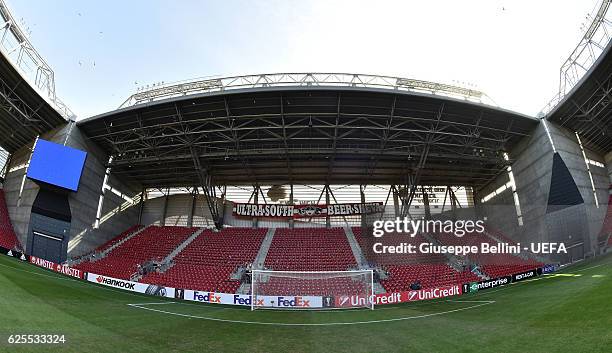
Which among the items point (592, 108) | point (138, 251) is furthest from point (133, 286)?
point (592, 108)

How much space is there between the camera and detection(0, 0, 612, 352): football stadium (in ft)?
89.4

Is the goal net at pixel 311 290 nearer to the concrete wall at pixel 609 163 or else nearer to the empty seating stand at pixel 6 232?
the empty seating stand at pixel 6 232

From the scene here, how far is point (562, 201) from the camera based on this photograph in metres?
31.5

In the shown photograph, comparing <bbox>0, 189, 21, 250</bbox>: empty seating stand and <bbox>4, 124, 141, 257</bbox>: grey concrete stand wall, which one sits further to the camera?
<bbox>4, 124, 141, 257</bbox>: grey concrete stand wall

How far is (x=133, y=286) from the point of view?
2842 centimetres

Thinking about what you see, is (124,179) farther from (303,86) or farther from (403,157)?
(403,157)

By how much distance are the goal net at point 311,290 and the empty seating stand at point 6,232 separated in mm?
21067

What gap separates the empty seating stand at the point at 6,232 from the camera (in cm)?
2903

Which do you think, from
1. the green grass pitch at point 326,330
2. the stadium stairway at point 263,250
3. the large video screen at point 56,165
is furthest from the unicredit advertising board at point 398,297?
the large video screen at point 56,165

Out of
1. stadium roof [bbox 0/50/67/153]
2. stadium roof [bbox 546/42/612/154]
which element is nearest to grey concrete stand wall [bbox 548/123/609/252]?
stadium roof [bbox 546/42/612/154]

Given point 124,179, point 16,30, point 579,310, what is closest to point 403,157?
point 579,310

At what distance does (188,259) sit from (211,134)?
42.5ft

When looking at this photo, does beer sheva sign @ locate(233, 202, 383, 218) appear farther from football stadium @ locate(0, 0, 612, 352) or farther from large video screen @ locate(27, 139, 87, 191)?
large video screen @ locate(27, 139, 87, 191)

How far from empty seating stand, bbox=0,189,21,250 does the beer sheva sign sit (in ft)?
68.0
